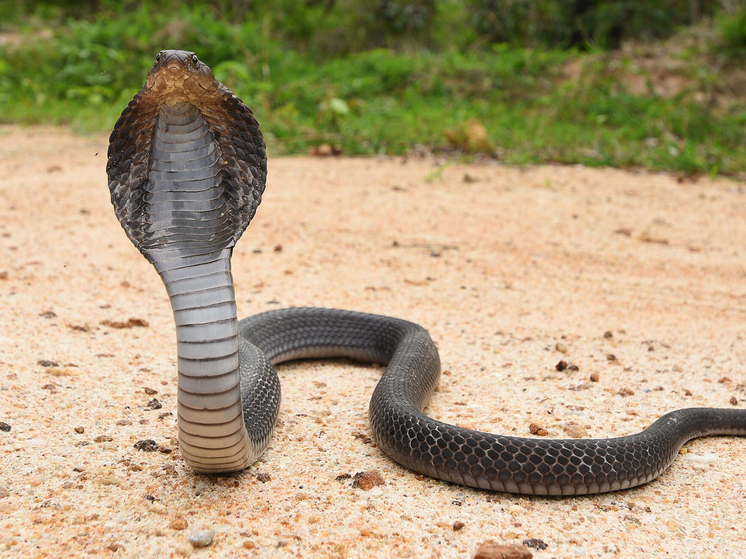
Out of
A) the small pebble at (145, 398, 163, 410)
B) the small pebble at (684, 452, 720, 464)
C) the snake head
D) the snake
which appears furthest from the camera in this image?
the small pebble at (145, 398, 163, 410)

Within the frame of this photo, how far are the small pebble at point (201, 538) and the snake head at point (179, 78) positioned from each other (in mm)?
1290

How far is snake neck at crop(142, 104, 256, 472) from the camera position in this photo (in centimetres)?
208

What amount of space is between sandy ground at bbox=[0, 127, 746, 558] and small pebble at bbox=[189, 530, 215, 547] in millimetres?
30

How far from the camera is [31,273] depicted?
4.66 metres

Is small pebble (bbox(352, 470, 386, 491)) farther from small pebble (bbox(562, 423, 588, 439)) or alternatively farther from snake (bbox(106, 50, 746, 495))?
small pebble (bbox(562, 423, 588, 439))

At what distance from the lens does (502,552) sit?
2107mm

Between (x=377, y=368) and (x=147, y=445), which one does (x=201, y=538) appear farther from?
(x=377, y=368)

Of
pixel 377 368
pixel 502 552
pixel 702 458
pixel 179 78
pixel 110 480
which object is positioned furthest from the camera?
pixel 377 368

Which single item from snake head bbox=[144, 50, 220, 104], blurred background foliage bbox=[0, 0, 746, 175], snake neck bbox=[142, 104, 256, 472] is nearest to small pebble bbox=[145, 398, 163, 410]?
snake neck bbox=[142, 104, 256, 472]

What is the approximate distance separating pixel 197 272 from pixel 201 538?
793 millimetres

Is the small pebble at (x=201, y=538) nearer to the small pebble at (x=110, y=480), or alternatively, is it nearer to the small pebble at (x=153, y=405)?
the small pebble at (x=110, y=480)

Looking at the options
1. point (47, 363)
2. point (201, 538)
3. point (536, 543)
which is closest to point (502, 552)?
point (536, 543)

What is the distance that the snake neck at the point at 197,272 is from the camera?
208 cm

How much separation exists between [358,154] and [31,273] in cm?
502
